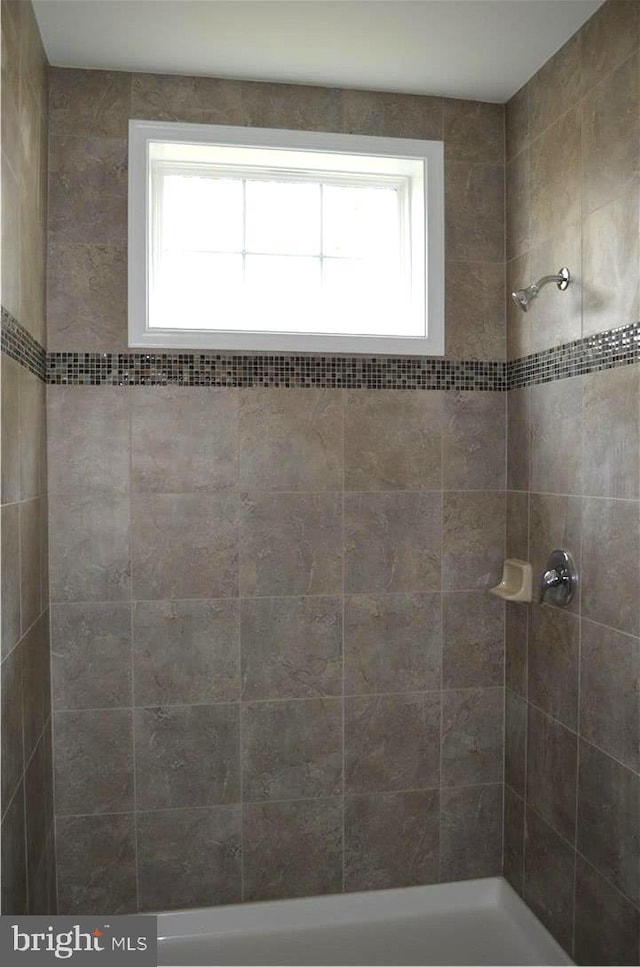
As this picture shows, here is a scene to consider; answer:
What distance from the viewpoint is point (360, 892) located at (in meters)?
2.43

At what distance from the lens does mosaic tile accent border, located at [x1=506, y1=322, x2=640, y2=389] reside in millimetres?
1825

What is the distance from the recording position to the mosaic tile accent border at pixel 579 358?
183cm

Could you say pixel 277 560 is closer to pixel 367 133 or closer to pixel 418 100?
pixel 367 133

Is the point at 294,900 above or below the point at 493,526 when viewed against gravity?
below

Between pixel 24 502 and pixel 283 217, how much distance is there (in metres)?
1.30

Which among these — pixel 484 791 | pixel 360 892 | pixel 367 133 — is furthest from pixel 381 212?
pixel 360 892

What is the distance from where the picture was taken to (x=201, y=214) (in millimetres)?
2449

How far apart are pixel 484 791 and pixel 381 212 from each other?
2.02m

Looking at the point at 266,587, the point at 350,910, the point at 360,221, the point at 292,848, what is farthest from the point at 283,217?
the point at 350,910

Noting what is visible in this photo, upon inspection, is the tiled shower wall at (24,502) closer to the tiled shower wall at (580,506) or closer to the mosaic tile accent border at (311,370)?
the mosaic tile accent border at (311,370)

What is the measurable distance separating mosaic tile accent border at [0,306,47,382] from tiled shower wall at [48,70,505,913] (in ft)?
0.37

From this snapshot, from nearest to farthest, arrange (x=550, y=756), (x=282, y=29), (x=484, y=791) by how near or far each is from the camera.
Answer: (x=282, y=29)
(x=550, y=756)
(x=484, y=791)

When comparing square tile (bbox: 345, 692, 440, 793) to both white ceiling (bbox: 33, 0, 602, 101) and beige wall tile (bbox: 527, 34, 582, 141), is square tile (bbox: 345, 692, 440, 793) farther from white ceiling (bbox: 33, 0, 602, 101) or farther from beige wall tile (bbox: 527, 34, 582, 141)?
white ceiling (bbox: 33, 0, 602, 101)

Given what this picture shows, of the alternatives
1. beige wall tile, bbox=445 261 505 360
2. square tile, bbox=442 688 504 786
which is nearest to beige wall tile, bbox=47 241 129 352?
beige wall tile, bbox=445 261 505 360
